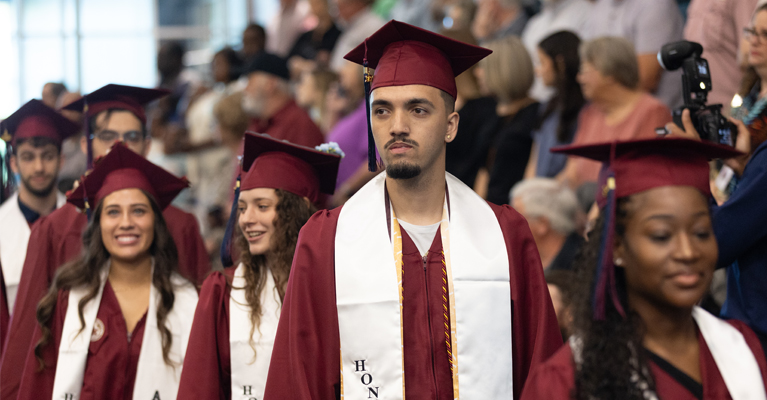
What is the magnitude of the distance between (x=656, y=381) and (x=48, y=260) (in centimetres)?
342

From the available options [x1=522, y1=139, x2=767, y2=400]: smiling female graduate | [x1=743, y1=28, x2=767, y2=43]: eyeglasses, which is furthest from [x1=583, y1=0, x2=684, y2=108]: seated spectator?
[x1=522, y1=139, x2=767, y2=400]: smiling female graduate

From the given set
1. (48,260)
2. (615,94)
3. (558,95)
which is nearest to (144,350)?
(48,260)

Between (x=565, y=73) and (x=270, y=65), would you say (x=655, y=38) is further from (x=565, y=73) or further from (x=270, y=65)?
(x=270, y=65)

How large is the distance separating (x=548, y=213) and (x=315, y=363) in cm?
289

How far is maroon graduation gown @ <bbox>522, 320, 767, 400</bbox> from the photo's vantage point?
2467mm

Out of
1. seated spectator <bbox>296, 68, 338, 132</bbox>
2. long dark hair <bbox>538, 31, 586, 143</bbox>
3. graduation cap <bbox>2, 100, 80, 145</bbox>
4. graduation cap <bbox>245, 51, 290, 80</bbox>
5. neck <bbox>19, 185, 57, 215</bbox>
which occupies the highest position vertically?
seated spectator <bbox>296, 68, 338, 132</bbox>

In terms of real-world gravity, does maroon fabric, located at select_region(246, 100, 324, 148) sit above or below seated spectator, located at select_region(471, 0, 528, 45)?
below

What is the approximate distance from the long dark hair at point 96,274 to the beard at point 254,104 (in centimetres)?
316

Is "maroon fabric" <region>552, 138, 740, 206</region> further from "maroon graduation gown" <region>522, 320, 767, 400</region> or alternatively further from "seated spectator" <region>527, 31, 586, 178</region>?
"seated spectator" <region>527, 31, 586, 178</region>

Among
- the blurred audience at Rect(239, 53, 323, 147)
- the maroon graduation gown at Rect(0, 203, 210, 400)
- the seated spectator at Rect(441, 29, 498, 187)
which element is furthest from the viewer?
the blurred audience at Rect(239, 53, 323, 147)

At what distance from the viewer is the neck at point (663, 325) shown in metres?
2.56

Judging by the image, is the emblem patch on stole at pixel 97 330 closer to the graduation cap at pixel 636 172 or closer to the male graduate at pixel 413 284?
the male graduate at pixel 413 284

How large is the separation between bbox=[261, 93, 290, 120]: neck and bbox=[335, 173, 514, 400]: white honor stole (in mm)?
4379

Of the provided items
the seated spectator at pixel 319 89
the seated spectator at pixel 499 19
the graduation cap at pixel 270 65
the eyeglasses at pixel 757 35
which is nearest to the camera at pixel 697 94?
the eyeglasses at pixel 757 35
